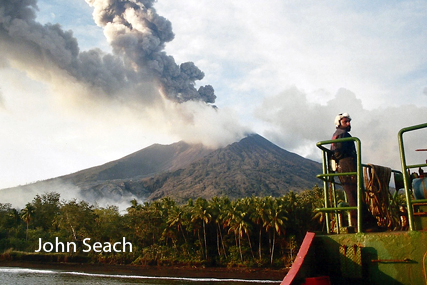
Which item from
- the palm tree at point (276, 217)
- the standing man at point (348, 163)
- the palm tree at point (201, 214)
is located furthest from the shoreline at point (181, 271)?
the standing man at point (348, 163)

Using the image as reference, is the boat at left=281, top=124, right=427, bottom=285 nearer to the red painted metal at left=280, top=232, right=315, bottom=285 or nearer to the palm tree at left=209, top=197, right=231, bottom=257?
the red painted metal at left=280, top=232, right=315, bottom=285

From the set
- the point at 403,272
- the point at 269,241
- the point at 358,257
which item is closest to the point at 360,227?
the point at 358,257

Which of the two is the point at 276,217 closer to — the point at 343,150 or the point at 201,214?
the point at 201,214

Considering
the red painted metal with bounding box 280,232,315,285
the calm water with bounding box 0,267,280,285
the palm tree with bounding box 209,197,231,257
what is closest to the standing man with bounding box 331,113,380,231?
the red painted metal with bounding box 280,232,315,285

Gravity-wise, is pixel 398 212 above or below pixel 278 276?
above

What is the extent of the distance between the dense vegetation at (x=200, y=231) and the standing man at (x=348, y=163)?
4919cm

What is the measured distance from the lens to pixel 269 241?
5903 cm

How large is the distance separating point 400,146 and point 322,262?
1636mm

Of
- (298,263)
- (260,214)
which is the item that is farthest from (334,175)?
(260,214)

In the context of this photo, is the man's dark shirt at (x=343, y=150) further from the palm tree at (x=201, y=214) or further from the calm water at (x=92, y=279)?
the palm tree at (x=201, y=214)

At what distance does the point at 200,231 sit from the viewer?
62.3 metres

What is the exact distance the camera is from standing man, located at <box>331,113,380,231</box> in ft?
16.5

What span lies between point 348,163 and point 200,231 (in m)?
58.7

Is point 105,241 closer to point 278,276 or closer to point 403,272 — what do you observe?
point 278,276
